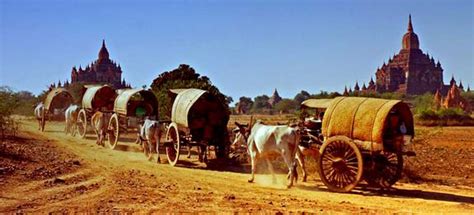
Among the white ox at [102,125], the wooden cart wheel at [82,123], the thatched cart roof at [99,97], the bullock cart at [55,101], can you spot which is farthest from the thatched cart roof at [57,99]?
the white ox at [102,125]

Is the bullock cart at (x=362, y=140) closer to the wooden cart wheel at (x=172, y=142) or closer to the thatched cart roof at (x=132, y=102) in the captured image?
the wooden cart wheel at (x=172, y=142)

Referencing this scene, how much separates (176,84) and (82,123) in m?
5.04

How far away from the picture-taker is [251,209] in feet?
27.4

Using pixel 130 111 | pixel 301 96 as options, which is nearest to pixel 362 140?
pixel 130 111

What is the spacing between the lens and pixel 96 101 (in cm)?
2203

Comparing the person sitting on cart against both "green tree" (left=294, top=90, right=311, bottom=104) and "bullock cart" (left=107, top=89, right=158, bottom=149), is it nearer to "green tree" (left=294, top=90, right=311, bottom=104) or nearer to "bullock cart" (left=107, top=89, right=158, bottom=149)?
"bullock cart" (left=107, top=89, right=158, bottom=149)

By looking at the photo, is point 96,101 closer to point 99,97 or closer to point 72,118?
point 99,97

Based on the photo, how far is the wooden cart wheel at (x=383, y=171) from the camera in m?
10.8

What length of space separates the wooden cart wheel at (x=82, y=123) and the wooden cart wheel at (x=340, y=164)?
14405mm

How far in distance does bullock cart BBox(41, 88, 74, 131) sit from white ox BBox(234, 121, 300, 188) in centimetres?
1763

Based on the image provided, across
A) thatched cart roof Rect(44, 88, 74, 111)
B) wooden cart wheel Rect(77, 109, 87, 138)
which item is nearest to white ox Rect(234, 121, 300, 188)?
wooden cart wheel Rect(77, 109, 87, 138)

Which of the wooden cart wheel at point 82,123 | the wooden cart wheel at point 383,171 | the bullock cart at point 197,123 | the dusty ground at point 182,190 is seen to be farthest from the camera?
the wooden cart wheel at point 82,123

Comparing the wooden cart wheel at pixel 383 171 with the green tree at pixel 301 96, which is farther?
the green tree at pixel 301 96

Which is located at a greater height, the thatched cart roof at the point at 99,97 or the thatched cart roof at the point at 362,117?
the thatched cart roof at the point at 99,97
